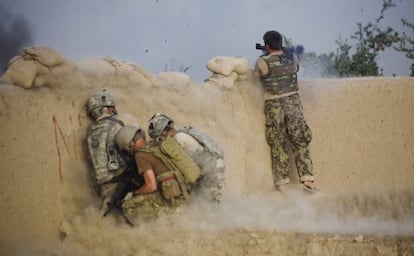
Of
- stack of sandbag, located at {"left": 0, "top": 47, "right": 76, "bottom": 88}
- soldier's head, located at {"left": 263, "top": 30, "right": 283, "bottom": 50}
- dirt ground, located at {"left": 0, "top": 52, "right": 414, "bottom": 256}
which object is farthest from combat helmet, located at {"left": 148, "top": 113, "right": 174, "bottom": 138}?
soldier's head, located at {"left": 263, "top": 30, "right": 283, "bottom": 50}

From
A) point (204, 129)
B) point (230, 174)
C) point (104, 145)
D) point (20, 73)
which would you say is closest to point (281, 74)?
point (204, 129)

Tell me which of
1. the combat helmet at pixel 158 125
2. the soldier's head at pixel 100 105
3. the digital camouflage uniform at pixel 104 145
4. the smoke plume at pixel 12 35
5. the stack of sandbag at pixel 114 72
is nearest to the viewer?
the combat helmet at pixel 158 125

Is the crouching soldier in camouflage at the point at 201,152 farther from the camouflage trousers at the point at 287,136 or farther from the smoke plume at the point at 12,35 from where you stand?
the smoke plume at the point at 12,35

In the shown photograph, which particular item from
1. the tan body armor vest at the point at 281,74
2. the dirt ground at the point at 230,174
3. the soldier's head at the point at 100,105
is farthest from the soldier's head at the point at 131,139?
the tan body armor vest at the point at 281,74

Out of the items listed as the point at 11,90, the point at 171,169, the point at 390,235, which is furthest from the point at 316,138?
the point at 11,90

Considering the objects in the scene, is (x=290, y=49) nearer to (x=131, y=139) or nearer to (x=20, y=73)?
(x=131, y=139)

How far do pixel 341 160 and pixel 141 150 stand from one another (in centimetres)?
296

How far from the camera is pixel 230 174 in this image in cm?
705

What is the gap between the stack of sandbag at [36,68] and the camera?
5559 millimetres

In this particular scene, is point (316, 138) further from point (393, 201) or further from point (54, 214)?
point (54, 214)

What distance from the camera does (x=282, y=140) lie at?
7070 mm

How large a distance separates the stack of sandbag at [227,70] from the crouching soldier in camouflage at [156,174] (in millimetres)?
1612

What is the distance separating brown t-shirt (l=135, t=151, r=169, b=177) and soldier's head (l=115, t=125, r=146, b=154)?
0.39 feet

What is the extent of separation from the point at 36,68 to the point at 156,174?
1.49 m
